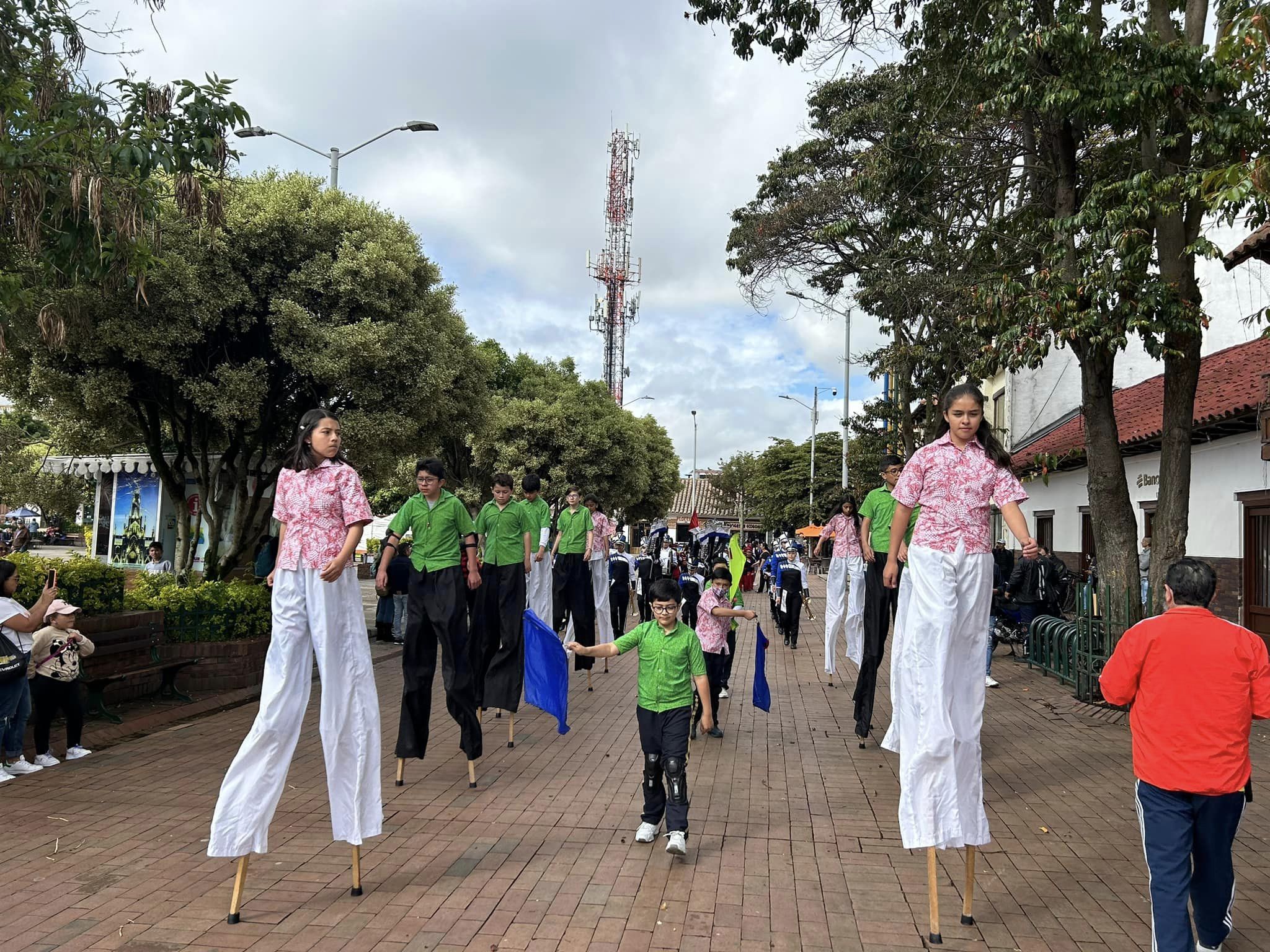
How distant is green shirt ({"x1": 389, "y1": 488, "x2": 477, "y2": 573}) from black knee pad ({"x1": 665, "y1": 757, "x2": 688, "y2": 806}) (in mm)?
2250

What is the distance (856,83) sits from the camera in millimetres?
21250

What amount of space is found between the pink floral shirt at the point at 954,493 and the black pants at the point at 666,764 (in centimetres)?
160

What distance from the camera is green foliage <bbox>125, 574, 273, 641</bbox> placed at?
956cm

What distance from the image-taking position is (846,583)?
10.6 m

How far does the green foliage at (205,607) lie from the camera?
9.56 metres

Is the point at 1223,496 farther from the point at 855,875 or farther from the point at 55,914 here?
the point at 55,914

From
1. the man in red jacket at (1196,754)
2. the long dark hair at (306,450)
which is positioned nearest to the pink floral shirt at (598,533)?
the long dark hair at (306,450)

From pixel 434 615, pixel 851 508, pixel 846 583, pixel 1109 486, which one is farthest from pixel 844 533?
pixel 434 615

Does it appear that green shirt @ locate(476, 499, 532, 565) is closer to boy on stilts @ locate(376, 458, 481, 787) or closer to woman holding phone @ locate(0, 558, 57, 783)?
boy on stilts @ locate(376, 458, 481, 787)

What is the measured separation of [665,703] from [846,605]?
5786 millimetres

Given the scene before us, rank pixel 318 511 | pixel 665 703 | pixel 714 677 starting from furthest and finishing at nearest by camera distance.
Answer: pixel 714 677
pixel 665 703
pixel 318 511

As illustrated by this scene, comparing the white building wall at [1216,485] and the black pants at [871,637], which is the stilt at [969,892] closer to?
the black pants at [871,637]

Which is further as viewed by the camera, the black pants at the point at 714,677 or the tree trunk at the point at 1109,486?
the tree trunk at the point at 1109,486

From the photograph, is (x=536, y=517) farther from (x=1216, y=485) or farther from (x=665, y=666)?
(x=1216, y=485)
